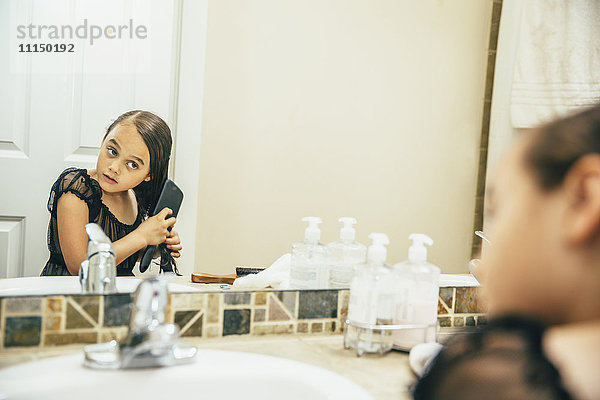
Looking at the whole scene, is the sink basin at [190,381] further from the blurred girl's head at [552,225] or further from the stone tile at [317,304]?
the blurred girl's head at [552,225]

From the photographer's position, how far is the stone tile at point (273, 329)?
3.37ft

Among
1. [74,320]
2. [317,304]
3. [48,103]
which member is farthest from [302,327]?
[48,103]

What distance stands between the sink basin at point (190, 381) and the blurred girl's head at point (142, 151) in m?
0.34

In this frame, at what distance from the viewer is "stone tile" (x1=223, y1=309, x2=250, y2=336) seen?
1.01 meters

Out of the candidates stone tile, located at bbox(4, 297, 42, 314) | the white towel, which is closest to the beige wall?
the white towel

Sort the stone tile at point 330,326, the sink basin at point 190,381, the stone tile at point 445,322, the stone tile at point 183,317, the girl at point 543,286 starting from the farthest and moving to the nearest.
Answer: the stone tile at point 445,322, the stone tile at point 330,326, the stone tile at point 183,317, the sink basin at point 190,381, the girl at point 543,286

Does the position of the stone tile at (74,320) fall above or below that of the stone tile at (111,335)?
above

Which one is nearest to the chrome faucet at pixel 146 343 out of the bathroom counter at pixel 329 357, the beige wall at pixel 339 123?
the bathroom counter at pixel 329 357

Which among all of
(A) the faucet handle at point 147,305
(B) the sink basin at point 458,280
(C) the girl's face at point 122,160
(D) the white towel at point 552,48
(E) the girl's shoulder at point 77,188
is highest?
(D) the white towel at point 552,48

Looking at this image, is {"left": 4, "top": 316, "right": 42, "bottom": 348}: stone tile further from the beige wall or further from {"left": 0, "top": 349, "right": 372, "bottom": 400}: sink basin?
the beige wall

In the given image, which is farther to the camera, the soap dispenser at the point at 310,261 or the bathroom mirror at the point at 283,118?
the soap dispenser at the point at 310,261

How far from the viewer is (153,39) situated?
106cm

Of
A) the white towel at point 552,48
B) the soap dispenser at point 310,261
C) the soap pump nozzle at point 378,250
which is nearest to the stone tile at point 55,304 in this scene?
the soap dispenser at point 310,261

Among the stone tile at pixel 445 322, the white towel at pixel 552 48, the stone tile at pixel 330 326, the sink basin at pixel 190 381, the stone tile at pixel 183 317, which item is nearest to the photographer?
the sink basin at pixel 190 381
